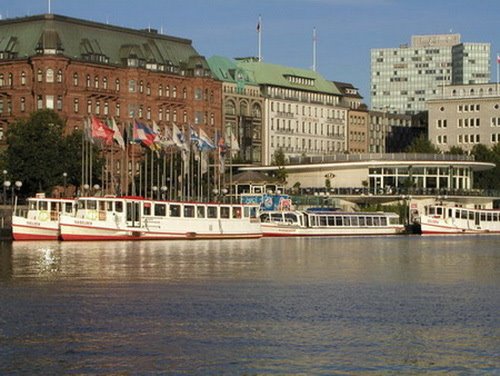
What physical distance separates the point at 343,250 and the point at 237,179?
263ft

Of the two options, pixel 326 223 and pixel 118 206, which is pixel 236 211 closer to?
pixel 118 206

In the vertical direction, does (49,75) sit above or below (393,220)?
above

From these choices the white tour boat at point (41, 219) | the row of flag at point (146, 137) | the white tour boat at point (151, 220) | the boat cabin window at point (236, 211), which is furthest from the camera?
the boat cabin window at point (236, 211)

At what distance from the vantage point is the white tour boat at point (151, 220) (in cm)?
12294

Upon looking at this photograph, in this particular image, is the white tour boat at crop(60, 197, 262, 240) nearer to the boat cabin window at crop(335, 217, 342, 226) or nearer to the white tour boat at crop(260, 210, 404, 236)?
the white tour boat at crop(260, 210, 404, 236)

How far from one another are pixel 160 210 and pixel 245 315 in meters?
68.4

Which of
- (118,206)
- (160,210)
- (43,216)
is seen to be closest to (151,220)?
(160,210)

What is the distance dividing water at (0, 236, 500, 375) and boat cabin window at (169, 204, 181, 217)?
2862 centimetres

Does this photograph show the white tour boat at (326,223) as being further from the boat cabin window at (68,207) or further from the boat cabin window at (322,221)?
the boat cabin window at (68,207)

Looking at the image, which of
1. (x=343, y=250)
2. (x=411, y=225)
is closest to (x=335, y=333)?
(x=343, y=250)

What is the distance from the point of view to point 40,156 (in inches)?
6348

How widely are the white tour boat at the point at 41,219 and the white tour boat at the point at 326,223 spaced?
30296 mm

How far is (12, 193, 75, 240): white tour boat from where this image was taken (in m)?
123

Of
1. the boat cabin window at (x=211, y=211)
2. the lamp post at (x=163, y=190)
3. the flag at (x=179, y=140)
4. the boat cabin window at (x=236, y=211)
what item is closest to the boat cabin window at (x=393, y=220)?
the lamp post at (x=163, y=190)
